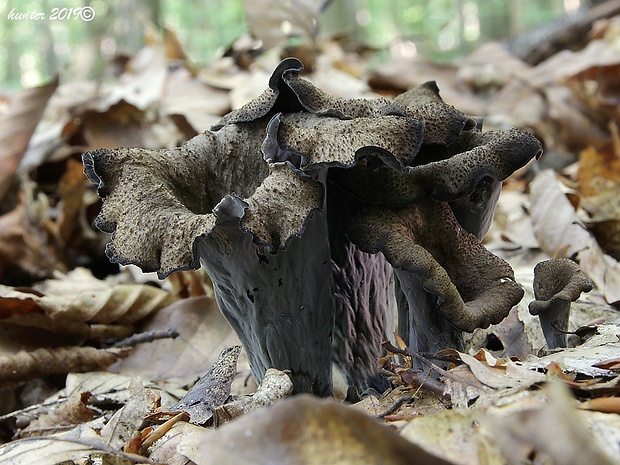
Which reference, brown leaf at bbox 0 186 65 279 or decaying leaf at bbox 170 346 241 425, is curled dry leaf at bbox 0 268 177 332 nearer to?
brown leaf at bbox 0 186 65 279

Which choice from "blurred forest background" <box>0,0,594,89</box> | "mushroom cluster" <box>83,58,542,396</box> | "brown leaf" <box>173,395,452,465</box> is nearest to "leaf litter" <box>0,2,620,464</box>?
"brown leaf" <box>173,395,452,465</box>

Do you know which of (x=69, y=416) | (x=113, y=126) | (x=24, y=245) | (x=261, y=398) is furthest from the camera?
(x=113, y=126)

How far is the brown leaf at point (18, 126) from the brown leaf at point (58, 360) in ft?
7.62

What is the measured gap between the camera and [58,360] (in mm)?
3199

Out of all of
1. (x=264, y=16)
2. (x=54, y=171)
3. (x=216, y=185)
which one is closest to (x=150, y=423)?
(x=216, y=185)

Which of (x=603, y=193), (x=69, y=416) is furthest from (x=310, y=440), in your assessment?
(x=603, y=193)

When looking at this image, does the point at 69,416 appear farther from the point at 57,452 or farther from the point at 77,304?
the point at 77,304

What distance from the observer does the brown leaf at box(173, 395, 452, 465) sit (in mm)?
1203

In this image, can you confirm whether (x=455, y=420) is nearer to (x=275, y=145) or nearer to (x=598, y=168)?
(x=275, y=145)

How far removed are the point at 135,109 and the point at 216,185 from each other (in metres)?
3.77

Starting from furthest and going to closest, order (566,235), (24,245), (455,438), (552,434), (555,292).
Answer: (24,245)
(566,235)
(555,292)
(455,438)
(552,434)

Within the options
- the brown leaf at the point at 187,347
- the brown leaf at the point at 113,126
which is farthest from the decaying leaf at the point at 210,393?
the brown leaf at the point at 113,126

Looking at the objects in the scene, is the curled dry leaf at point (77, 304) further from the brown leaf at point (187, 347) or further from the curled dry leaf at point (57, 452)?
the curled dry leaf at point (57, 452)

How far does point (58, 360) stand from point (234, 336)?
91 centimetres
